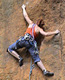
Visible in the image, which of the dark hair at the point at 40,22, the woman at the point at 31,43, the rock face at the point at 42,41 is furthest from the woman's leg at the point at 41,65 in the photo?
the dark hair at the point at 40,22

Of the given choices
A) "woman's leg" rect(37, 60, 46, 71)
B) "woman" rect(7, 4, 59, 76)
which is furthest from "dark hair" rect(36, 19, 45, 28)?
"woman's leg" rect(37, 60, 46, 71)

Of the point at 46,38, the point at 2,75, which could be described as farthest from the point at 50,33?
the point at 2,75

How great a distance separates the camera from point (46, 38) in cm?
425

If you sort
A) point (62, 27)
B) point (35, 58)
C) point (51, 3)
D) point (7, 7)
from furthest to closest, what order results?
point (7, 7) < point (51, 3) < point (62, 27) < point (35, 58)

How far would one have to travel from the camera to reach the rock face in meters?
3.93

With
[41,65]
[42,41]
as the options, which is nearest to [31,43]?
[42,41]

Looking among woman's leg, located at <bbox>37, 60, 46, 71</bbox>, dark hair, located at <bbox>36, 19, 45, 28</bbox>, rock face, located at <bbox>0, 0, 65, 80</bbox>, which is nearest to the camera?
woman's leg, located at <bbox>37, 60, 46, 71</bbox>

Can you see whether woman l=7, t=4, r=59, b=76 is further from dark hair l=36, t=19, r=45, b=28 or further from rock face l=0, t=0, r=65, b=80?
rock face l=0, t=0, r=65, b=80

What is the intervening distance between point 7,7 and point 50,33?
2.21m

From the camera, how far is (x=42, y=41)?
14.1 feet

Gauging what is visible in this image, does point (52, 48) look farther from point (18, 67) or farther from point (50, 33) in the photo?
point (18, 67)

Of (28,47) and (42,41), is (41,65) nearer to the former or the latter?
(28,47)

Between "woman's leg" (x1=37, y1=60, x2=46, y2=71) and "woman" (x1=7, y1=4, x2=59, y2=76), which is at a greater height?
"woman" (x1=7, y1=4, x2=59, y2=76)

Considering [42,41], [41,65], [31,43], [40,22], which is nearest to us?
[41,65]
